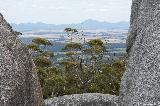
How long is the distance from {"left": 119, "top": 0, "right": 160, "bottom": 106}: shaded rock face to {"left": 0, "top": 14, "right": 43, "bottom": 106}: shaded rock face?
2.25m

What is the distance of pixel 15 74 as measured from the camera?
28.9ft

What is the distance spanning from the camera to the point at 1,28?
9.36m

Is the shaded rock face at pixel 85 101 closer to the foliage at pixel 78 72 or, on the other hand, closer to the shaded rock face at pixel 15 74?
the shaded rock face at pixel 15 74

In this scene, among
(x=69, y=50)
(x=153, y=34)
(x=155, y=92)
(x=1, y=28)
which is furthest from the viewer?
(x=69, y=50)

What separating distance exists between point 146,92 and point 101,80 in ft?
137

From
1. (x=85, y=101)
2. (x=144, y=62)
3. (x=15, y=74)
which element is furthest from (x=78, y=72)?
(x=144, y=62)

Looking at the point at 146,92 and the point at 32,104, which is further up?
the point at 146,92

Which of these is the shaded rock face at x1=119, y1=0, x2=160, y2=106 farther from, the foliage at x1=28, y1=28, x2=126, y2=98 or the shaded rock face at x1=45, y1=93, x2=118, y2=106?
the foliage at x1=28, y1=28, x2=126, y2=98

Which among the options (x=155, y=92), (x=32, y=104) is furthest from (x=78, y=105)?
(x=155, y=92)

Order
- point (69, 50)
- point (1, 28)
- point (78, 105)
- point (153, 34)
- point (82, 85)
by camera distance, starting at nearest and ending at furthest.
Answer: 1. point (153, 34)
2. point (1, 28)
3. point (78, 105)
4. point (82, 85)
5. point (69, 50)

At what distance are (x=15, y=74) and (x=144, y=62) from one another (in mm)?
2909

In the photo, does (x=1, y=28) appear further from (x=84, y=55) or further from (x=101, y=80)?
(x=84, y=55)

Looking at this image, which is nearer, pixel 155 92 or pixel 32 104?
pixel 155 92

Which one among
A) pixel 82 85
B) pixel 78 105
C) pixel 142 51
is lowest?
pixel 82 85
